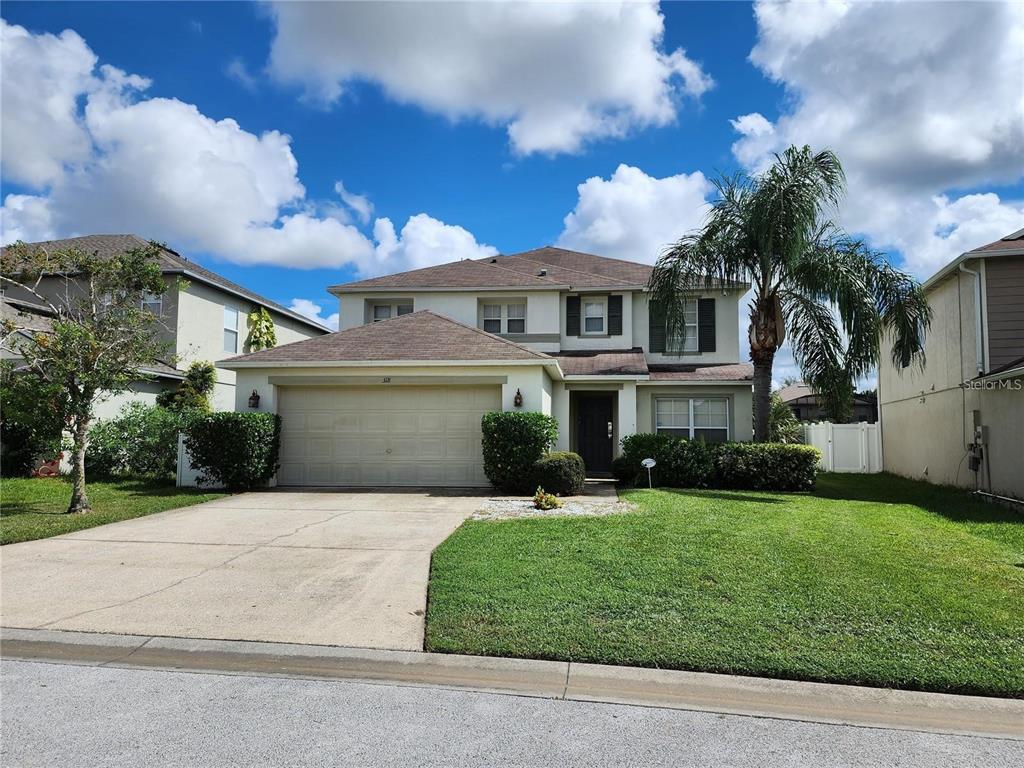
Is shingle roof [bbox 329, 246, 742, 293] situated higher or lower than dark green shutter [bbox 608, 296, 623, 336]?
higher

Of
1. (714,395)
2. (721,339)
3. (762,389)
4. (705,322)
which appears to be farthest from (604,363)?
(762,389)

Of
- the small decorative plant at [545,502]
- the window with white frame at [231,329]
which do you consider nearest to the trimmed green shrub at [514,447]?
the small decorative plant at [545,502]

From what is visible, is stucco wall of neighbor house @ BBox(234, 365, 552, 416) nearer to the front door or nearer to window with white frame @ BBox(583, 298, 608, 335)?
the front door

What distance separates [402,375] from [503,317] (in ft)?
21.0

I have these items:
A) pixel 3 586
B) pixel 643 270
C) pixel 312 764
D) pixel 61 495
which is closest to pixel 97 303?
pixel 61 495

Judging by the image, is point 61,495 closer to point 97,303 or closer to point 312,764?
point 97,303

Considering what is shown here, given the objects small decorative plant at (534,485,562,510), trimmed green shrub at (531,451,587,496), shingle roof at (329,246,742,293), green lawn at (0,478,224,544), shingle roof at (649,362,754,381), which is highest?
shingle roof at (329,246,742,293)

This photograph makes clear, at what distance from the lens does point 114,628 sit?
5.35 m

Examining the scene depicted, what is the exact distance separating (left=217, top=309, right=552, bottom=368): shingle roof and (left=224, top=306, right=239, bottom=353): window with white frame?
716 cm

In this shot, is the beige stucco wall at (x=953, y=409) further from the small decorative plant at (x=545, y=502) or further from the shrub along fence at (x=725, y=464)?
the small decorative plant at (x=545, y=502)

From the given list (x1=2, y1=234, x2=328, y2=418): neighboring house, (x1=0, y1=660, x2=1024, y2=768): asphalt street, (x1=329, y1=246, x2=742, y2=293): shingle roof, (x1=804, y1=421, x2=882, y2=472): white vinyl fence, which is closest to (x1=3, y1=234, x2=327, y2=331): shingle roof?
(x1=2, y1=234, x2=328, y2=418): neighboring house

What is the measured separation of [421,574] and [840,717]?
4211mm

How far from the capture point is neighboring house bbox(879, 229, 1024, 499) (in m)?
12.7

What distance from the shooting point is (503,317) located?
2044 centimetres
